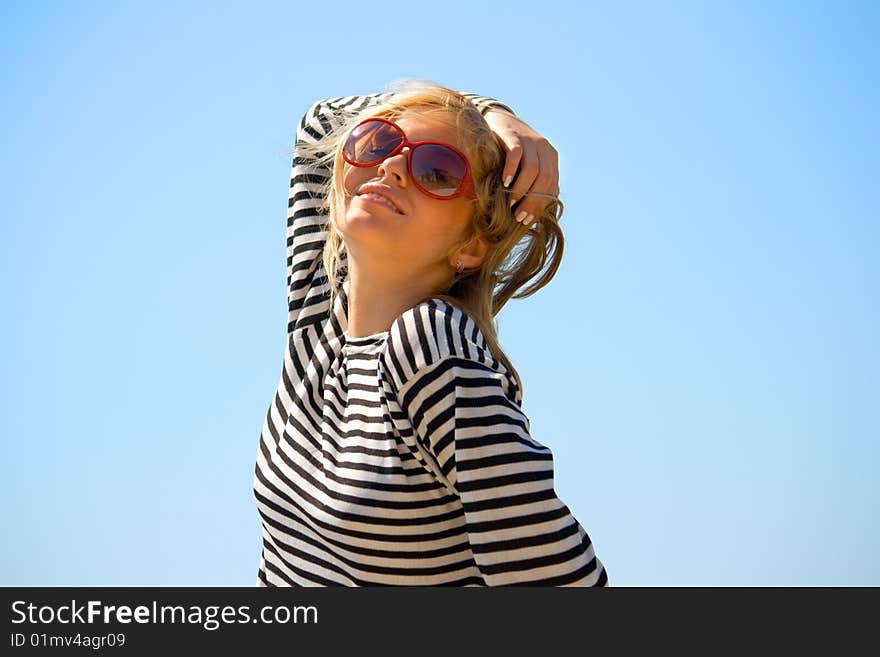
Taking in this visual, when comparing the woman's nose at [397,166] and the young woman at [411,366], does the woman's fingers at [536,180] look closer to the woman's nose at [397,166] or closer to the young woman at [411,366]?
the young woman at [411,366]

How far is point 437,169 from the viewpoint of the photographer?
11.9 ft

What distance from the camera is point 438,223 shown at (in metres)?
3.67

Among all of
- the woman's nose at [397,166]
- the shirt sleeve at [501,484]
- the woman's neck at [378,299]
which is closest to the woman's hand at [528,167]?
the woman's nose at [397,166]

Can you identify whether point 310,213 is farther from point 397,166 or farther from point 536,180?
point 536,180

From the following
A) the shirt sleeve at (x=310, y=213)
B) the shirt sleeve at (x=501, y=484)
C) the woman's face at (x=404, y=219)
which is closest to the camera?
the shirt sleeve at (x=501, y=484)

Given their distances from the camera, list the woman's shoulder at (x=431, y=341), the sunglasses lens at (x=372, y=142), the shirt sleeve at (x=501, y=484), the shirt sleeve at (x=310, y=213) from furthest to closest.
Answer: the shirt sleeve at (x=310, y=213), the sunglasses lens at (x=372, y=142), the woman's shoulder at (x=431, y=341), the shirt sleeve at (x=501, y=484)

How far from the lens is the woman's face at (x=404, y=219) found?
11.7ft

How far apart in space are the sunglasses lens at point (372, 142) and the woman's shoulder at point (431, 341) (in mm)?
705

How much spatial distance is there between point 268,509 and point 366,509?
0.58 metres

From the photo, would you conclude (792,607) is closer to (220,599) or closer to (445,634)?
(445,634)

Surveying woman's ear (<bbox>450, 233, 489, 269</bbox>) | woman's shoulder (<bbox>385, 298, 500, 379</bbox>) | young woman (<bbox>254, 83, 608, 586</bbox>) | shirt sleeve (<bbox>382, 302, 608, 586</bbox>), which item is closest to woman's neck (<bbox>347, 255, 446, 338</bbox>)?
young woman (<bbox>254, 83, 608, 586</bbox>)

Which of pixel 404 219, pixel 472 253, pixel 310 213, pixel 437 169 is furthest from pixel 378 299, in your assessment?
pixel 310 213

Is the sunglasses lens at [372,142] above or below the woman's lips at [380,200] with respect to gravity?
above

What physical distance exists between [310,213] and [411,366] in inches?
56.9
